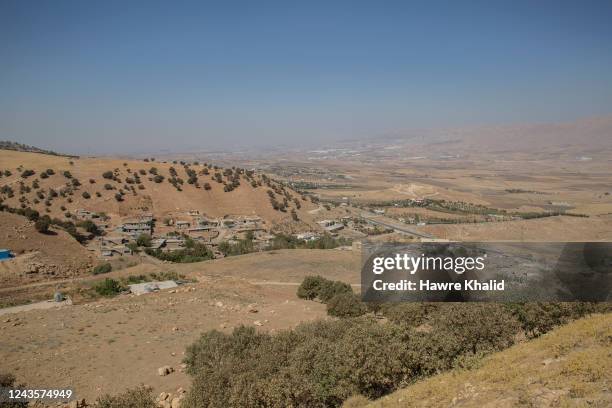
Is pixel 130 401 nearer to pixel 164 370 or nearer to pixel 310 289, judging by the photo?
pixel 164 370

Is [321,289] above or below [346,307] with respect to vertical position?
below

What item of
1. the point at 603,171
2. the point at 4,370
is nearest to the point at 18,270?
the point at 4,370

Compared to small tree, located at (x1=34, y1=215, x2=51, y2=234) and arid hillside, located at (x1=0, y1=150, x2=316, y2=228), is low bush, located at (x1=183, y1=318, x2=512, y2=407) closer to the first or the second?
small tree, located at (x1=34, y1=215, x2=51, y2=234)

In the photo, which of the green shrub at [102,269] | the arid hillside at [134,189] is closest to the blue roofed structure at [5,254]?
the green shrub at [102,269]

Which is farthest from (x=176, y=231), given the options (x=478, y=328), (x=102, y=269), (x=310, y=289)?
(x=478, y=328)

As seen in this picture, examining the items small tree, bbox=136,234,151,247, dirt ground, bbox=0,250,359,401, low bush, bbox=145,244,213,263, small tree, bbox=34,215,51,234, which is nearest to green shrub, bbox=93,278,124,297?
dirt ground, bbox=0,250,359,401

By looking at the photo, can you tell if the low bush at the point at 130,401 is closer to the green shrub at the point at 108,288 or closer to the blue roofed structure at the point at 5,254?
the green shrub at the point at 108,288
